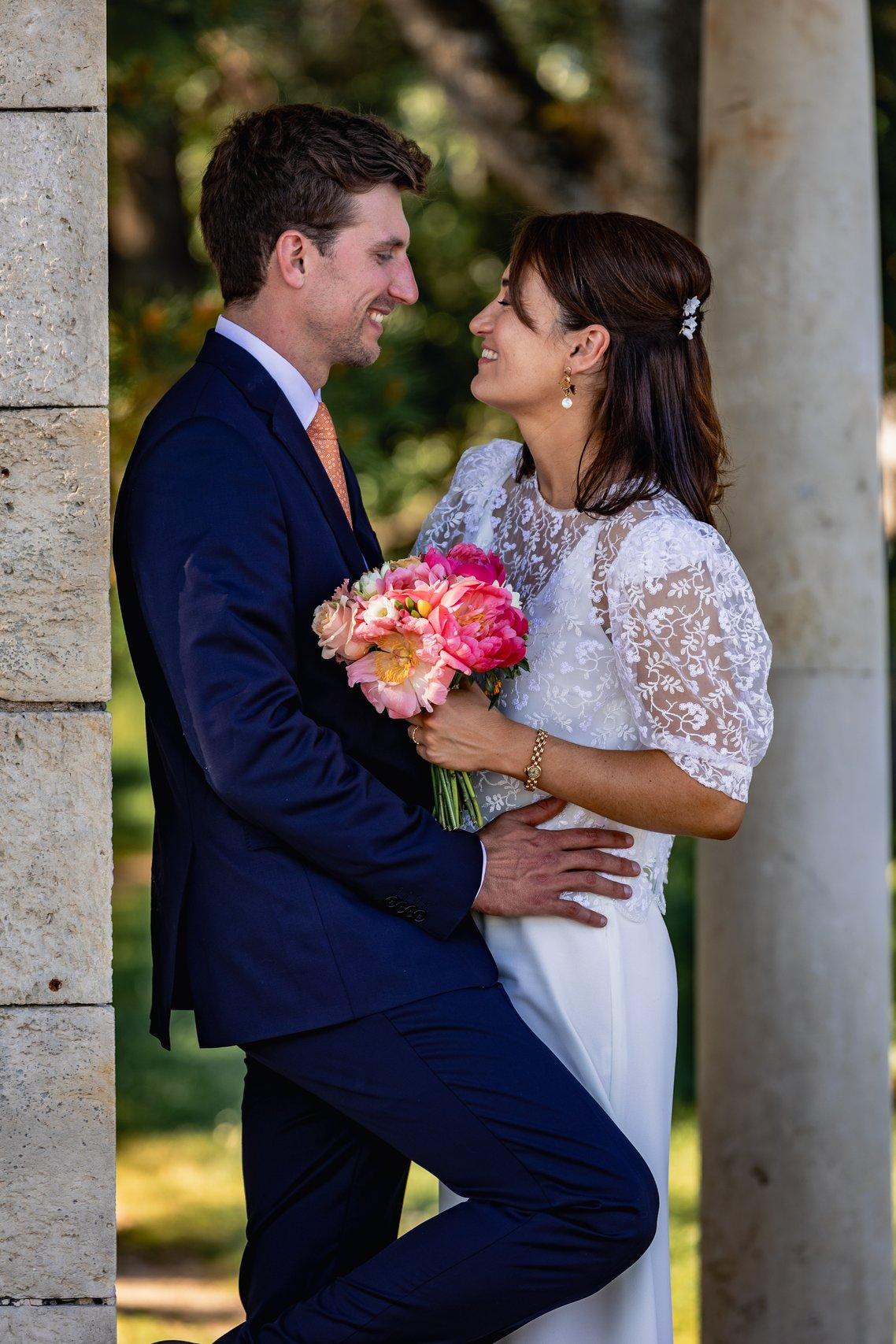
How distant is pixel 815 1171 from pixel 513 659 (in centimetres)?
197

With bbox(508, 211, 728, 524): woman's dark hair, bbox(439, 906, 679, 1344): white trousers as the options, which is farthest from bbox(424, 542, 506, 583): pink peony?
bbox(439, 906, 679, 1344): white trousers

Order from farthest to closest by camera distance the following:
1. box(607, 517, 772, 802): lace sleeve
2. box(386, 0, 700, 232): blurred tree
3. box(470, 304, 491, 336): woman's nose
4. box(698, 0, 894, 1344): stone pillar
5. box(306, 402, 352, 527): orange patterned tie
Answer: box(386, 0, 700, 232): blurred tree, box(698, 0, 894, 1344): stone pillar, box(470, 304, 491, 336): woman's nose, box(306, 402, 352, 527): orange patterned tie, box(607, 517, 772, 802): lace sleeve

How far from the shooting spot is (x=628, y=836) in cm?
268

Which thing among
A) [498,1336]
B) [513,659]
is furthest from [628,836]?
[498,1336]

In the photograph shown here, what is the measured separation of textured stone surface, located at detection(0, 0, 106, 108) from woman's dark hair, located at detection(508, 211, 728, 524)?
0.83 metres

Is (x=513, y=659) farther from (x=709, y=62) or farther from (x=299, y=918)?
(x=709, y=62)

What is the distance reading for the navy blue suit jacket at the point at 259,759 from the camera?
2.25 meters

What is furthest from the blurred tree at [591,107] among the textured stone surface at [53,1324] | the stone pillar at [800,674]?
the textured stone surface at [53,1324]

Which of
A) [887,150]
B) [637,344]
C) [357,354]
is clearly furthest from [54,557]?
[887,150]

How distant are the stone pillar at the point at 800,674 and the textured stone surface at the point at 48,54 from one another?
2.02 meters

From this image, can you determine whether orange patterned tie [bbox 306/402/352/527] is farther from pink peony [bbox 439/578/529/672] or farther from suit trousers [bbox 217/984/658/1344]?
suit trousers [bbox 217/984/658/1344]

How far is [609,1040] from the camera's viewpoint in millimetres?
2652

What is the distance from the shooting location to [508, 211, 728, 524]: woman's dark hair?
2688 mm

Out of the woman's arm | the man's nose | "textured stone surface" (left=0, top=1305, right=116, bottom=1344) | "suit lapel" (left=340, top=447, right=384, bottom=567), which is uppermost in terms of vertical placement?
the man's nose
